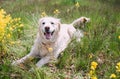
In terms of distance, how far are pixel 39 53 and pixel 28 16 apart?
291 centimetres

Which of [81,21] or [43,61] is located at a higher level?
[81,21]

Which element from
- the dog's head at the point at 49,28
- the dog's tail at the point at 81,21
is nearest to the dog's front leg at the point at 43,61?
the dog's head at the point at 49,28

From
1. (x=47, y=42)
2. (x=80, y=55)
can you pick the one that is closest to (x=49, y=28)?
(x=47, y=42)

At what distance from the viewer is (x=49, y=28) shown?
302 inches

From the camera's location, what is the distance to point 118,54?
7.48m

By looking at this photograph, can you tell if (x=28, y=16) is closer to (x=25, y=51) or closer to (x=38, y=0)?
(x=25, y=51)

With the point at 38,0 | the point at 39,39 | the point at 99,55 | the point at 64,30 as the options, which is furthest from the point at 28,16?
the point at 38,0

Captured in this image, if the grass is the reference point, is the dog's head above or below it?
above

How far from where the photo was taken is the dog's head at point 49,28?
768cm

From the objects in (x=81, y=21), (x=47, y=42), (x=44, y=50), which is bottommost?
(x=44, y=50)

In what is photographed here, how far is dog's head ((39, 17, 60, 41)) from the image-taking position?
768cm

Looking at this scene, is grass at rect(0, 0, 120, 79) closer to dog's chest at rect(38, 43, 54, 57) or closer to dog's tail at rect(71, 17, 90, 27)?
dog's tail at rect(71, 17, 90, 27)

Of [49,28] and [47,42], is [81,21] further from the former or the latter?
[49,28]

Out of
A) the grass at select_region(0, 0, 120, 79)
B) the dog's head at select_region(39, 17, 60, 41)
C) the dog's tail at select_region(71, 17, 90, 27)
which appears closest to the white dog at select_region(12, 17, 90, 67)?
the dog's head at select_region(39, 17, 60, 41)
